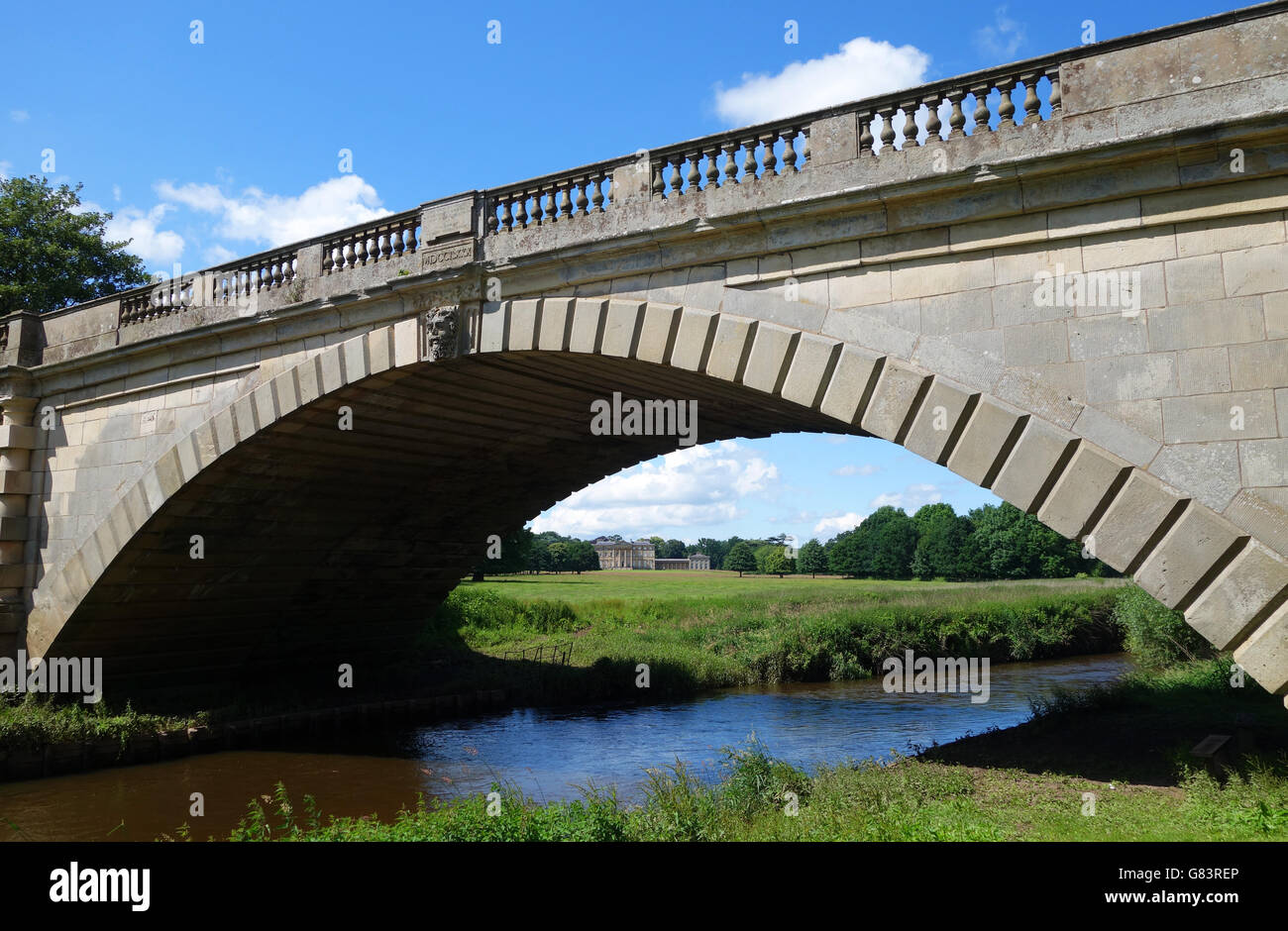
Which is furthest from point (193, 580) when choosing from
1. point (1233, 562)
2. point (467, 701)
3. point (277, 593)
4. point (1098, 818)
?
point (1233, 562)

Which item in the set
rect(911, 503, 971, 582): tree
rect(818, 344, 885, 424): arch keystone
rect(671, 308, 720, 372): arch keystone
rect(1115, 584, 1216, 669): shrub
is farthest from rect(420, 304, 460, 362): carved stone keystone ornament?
rect(911, 503, 971, 582): tree

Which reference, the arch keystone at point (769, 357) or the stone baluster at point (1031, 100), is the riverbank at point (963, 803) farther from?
the stone baluster at point (1031, 100)

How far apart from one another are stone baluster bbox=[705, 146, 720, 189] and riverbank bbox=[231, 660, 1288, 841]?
5950mm

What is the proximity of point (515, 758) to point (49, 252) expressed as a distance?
19.6 meters

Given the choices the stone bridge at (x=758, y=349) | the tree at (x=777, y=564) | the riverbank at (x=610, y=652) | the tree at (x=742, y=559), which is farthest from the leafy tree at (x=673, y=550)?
the stone bridge at (x=758, y=349)

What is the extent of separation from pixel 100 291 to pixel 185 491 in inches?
649

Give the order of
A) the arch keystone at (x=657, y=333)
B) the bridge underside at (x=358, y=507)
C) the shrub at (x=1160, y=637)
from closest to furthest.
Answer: the arch keystone at (x=657, y=333) < the bridge underside at (x=358, y=507) < the shrub at (x=1160, y=637)

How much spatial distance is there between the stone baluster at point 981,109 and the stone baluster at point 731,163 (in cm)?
235

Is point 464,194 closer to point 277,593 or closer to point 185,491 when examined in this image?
point 185,491

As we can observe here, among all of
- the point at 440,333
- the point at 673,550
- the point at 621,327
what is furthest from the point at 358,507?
the point at 673,550

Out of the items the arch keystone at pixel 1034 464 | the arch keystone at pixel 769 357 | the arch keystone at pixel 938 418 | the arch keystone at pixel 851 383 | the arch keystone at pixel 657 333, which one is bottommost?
the arch keystone at pixel 1034 464

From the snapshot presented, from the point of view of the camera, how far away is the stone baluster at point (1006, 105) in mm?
7762

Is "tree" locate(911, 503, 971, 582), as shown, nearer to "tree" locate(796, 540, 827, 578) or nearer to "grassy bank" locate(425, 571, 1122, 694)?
"tree" locate(796, 540, 827, 578)

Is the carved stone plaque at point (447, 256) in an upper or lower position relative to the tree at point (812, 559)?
upper
